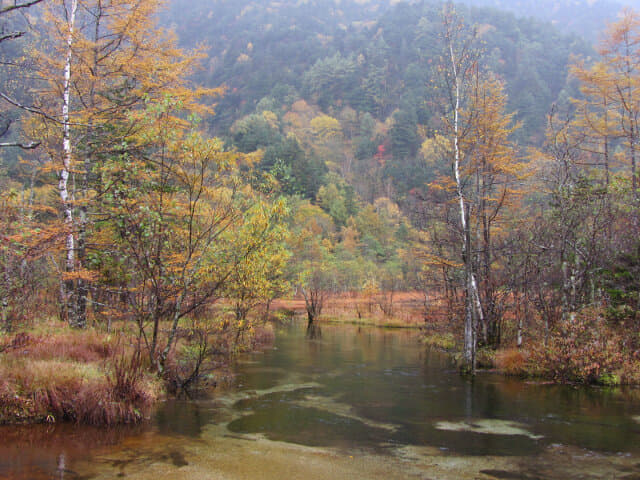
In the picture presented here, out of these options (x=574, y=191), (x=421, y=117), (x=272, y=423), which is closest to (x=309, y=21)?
(x=421, y=117)

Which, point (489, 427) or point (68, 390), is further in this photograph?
point (489, 427)

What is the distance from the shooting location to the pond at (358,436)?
6340mm

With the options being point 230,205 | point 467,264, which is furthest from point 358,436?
point 467,264

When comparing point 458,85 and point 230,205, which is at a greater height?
point 458,85

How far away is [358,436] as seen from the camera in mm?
8031

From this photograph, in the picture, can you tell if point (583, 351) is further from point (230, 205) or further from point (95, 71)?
point (95, 71)

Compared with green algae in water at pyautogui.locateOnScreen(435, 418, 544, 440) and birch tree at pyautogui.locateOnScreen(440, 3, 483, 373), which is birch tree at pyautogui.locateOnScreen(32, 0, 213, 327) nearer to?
birch tree at pyautogui.locateOnScreen(440, 3, 483, 373)

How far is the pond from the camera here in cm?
634

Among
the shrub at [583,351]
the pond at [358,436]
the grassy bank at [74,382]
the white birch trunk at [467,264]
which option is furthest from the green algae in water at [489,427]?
the grassy bank at [74,382]

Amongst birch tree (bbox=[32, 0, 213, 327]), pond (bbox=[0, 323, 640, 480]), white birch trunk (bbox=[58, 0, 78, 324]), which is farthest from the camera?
birch tree (bbox=[32, 0, 213, 327])

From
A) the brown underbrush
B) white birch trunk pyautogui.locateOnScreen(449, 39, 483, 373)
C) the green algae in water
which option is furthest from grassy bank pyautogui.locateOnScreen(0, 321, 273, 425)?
white birch trunk pyautogui.locateOnScreen(449, 39, 483, 373)

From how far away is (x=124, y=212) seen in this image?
31.1 feet

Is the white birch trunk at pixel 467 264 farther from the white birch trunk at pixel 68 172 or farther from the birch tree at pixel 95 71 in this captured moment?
the white birch trunk at pixel 68 172

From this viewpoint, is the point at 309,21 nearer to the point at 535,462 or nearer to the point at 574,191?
the point at 574,191
